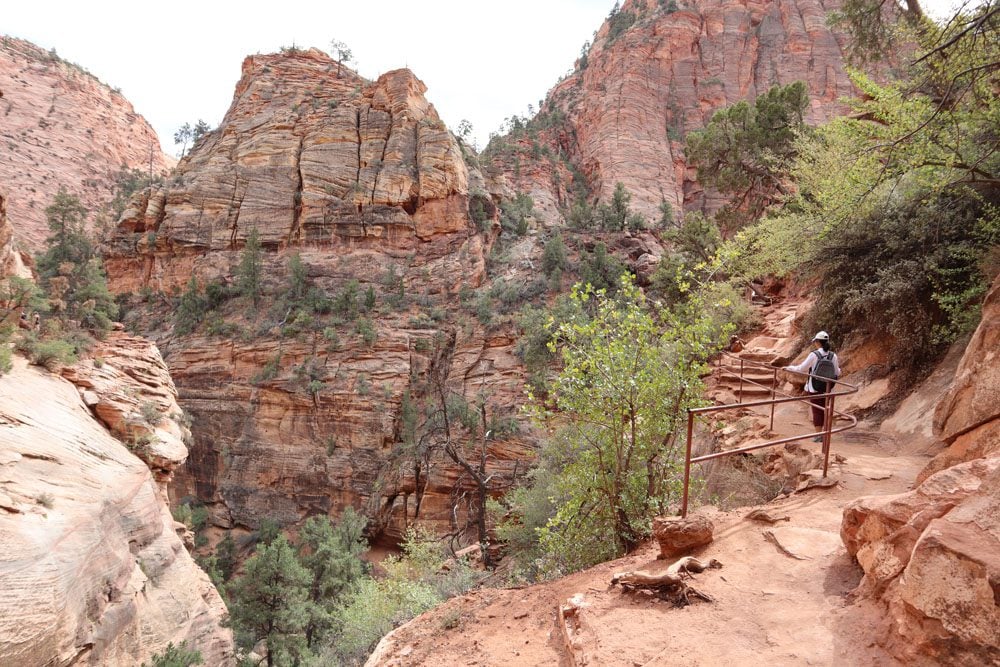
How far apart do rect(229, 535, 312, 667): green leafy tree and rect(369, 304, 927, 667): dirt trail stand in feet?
42.3

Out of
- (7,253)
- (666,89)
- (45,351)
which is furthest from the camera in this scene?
(666,89)

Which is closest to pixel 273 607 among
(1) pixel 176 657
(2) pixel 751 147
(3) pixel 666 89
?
(1) pixel 176 657

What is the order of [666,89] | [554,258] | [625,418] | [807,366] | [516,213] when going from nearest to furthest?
[625,418] → [807,366] → [554,258] → [516,213] → [666,89]

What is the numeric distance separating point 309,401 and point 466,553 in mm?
12437

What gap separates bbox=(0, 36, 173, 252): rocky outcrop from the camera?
132 ft

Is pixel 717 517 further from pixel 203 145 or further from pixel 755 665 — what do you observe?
pixel 203 145

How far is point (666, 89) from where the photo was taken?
156 feet

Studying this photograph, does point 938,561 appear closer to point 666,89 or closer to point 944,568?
point 944,568

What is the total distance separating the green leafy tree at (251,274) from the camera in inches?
1115

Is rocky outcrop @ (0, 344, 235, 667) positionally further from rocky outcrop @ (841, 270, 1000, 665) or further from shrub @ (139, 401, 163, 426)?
rocky outcrop @ (841, 270, 1000, 665)

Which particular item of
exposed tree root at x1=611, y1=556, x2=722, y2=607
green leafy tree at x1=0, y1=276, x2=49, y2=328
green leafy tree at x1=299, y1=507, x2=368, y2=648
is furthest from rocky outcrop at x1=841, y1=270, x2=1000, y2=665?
green leafy tree at x1=299, y1=507, x2=368, y2=648

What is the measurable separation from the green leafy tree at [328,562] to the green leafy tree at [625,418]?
41.3 ft

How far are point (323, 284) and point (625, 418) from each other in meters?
26.4

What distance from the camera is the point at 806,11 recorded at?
47.7 metres
